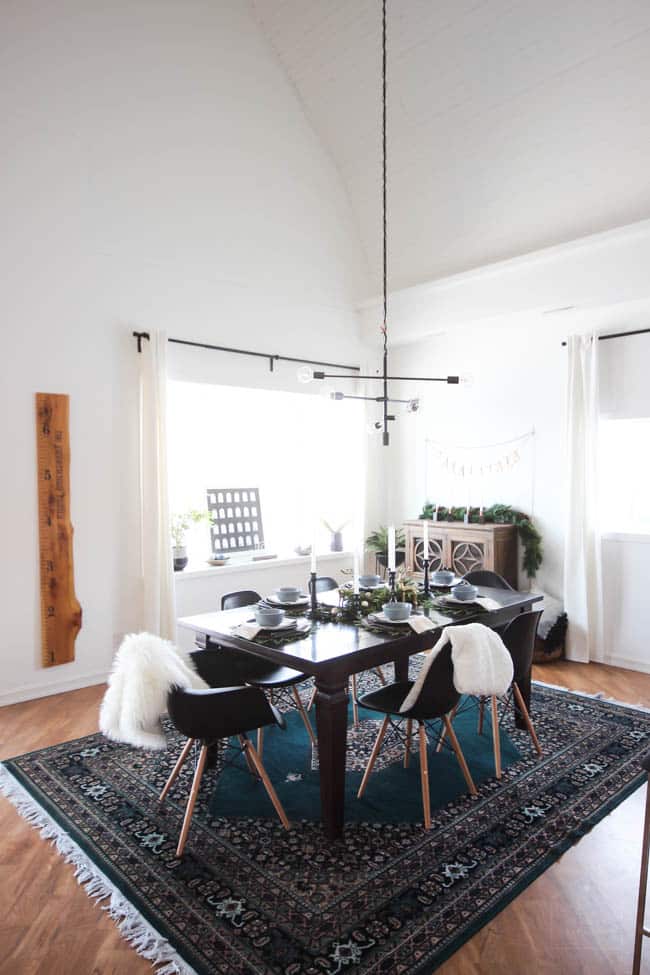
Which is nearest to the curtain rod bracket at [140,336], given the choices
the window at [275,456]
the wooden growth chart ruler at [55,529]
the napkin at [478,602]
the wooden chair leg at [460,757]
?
the wooden growth chart ruler at [55,529]

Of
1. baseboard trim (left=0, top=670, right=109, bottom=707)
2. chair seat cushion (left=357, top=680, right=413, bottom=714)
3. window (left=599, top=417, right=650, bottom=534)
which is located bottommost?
baseboard trim (left=0, top=670, right=109, bottom=707)

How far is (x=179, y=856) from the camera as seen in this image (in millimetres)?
2479

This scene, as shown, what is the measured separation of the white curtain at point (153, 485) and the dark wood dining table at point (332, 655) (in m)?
1.35

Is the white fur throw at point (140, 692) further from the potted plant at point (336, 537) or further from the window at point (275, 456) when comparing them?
the potted plant at point (336, 537)

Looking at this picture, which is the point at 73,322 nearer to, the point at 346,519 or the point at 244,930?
the point at 346,519

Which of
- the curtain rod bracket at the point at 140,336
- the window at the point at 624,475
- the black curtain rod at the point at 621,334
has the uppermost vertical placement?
the black curtain rod at the point at 621,334

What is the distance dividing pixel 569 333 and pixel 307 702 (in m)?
3.46

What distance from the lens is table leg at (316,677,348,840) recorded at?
258 centimetres

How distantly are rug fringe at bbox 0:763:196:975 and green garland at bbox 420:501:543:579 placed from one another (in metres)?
3.73

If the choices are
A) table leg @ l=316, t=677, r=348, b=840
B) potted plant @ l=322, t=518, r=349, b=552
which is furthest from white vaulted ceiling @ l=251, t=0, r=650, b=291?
table leg @ l=316, t=677, r=348, b=840

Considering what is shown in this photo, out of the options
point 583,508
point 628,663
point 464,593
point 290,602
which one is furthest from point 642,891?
point 583,508

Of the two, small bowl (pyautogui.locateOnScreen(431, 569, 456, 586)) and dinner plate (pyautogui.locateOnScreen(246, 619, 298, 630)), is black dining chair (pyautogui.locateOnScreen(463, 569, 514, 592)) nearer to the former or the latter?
small bowl (pyautogui.locateOnScreen(431, 569, 456, 586))

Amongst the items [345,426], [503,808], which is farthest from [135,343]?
[503,808]

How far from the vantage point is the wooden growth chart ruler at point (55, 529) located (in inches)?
168
